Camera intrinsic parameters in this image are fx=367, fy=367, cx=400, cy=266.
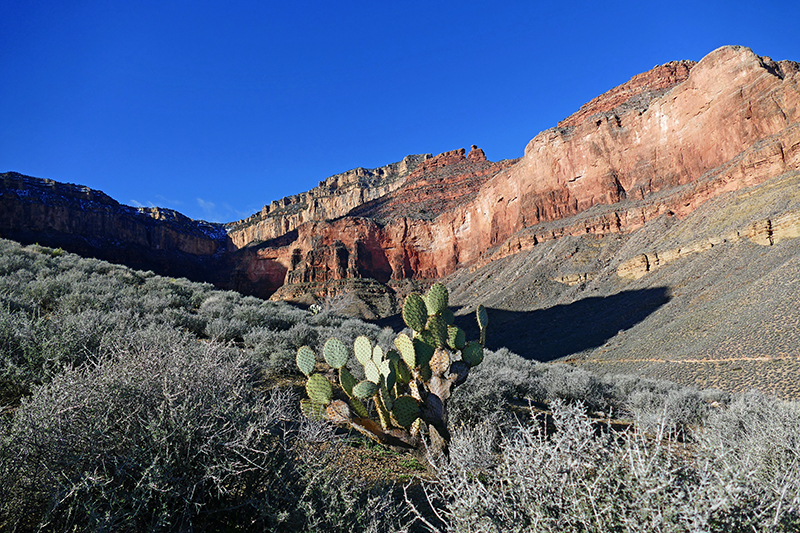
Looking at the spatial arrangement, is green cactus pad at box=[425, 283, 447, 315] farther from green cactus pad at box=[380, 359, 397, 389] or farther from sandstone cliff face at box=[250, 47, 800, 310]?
sandstone cliff face at box=[250, 47, 800, 310]

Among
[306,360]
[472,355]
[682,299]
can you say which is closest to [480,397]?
[472,355]

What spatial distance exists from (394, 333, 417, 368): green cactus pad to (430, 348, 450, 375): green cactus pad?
315 millimetres

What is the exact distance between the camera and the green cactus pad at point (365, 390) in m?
4.46

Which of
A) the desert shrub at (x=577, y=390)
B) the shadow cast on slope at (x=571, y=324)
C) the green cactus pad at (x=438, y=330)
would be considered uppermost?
the green cactus pad at (x=438, y=330)

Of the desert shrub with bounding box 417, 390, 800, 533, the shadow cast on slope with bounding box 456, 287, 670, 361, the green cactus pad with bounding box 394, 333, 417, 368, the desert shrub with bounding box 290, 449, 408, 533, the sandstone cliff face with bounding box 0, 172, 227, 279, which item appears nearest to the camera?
the desert shrub with bounding box 417, 390, 800, 533

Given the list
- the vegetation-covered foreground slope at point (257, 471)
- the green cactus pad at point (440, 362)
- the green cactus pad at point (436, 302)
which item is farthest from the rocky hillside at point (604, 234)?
the vegetation-covered foreground slope at point (257, 471)

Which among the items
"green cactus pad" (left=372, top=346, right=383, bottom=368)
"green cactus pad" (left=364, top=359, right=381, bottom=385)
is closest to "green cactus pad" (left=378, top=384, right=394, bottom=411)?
"green cactus pad" (left=364, top=359, right=381, bottom=385)

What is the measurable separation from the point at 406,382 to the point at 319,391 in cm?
113

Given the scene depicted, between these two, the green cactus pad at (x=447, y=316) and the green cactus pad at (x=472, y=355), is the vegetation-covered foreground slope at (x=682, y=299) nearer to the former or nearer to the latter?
the green cactus pad at (x=472, y=355)

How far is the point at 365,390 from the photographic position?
4.47 meters

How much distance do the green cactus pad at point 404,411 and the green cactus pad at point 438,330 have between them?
0.91 metres

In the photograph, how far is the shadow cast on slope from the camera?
2255 centimetres

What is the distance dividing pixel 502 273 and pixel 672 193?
1901 centimetres

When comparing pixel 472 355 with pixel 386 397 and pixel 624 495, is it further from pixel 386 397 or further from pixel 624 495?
pixel 624 495
